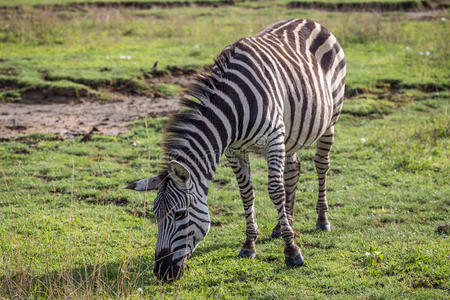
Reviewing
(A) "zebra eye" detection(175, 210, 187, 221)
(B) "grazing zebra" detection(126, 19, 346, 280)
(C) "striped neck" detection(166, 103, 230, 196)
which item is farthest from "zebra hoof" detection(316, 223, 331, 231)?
(A) "zebra eye" detection(175, 210, 187, 221)

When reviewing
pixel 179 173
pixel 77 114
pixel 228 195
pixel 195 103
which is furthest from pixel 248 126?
pixel 77 114

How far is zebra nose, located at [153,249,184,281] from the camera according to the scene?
475 centimetres

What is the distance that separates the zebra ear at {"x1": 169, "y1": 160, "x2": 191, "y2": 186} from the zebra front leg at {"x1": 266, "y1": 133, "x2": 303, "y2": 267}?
3.72 feet

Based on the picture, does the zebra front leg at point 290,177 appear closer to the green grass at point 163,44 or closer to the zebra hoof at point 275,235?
the zebra hoof at point 275,235

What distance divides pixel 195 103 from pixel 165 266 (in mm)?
1647

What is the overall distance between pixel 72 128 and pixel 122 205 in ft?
12.5

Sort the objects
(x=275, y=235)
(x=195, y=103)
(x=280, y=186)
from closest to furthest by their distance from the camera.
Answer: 1. (x=195, y=103)
2. (x=280, y=186)
3. (x=275, y=235)

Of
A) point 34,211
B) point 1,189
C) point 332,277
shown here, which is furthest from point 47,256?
point 332,277

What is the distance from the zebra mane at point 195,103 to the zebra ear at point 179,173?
159mm

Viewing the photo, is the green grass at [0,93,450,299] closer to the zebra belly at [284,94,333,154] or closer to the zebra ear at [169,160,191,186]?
the zebra ear at [169,160,191,186]

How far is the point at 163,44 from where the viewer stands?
16.8 metres

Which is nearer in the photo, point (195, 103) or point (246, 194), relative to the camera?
point (195, 103)

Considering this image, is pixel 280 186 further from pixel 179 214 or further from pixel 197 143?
pixel 179 214

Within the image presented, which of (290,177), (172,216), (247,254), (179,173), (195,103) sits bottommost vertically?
(247,254)
